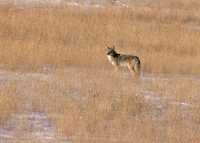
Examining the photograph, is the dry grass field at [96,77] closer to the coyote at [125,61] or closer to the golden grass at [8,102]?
the golden grass at [8,102]

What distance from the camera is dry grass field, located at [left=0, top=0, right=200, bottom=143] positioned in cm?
1255

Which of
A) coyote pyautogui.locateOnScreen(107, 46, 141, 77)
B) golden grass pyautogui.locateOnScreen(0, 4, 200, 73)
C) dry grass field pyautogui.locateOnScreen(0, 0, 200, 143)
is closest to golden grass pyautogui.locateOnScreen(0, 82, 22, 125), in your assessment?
dry grass field pyautogui.locateOnScreen(0, 0, 200, 143)

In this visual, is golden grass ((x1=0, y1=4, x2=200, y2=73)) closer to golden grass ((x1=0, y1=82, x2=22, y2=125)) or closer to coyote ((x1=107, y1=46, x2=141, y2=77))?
coyote ((x1=107, y1=46, x2=141, y2=77))

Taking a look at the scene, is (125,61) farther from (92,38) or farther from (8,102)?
(8,102)

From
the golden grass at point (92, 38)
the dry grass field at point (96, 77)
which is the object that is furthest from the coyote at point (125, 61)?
the golden grass at point (92, 38)

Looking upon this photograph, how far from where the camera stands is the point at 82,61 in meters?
19.7

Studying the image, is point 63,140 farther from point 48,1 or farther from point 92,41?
point 48,1

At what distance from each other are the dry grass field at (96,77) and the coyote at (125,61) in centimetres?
23

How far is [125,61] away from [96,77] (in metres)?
2.07

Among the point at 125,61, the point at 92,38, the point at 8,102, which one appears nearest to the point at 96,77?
the point at 125,61

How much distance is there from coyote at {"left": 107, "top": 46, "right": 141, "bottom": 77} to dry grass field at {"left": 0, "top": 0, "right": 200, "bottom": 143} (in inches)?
9.1

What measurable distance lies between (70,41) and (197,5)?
1239 centimetres

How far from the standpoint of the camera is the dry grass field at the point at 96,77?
41.2 ft

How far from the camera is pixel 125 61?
63.2 ft
